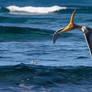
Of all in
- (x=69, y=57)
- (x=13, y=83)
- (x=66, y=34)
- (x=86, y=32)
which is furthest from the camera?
(x=66, y=34)

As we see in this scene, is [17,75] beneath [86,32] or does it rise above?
beneath

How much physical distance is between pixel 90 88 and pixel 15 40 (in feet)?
40.6

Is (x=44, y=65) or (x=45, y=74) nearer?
(x=45, y=74)

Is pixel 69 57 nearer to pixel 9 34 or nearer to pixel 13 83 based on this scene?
pixel 13 83

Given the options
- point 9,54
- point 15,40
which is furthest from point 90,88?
point 15,40

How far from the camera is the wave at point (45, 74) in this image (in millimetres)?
13341

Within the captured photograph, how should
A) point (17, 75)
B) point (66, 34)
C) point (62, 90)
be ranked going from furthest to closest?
1. point (66, 34)
2. point (17, 75)
3. point (62, 90)

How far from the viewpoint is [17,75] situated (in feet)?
47.3

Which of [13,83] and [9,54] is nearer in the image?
[13,83]

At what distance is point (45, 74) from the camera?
1432 centimetres

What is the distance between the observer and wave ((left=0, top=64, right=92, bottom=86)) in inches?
525

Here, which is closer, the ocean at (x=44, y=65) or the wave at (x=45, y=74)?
the ocean at (x=44, y=65)

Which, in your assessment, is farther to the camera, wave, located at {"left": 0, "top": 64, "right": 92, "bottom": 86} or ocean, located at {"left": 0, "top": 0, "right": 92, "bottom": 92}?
wave, located at {"left": 0, "top": 64, "right": 92, "bottom": 86}

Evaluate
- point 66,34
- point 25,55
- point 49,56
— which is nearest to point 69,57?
point 49,56
